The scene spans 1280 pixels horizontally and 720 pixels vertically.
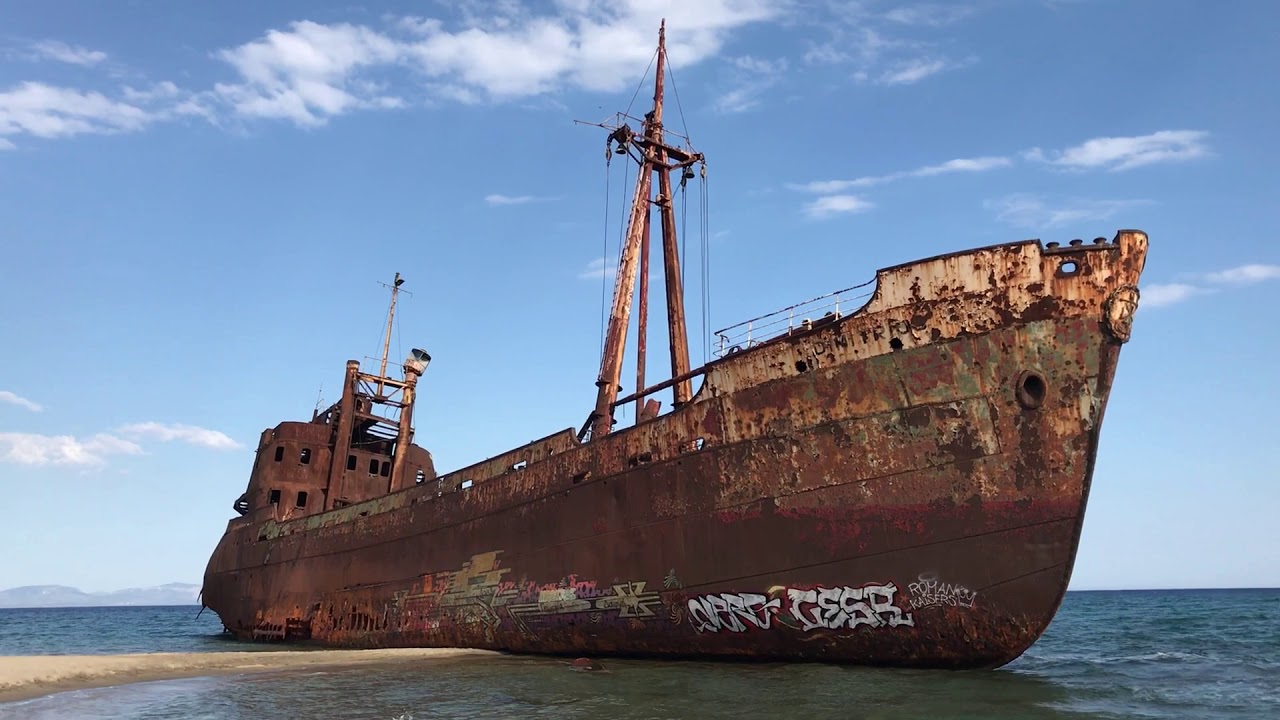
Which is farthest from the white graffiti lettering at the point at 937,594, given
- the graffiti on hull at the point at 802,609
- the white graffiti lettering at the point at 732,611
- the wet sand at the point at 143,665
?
the wet sand at the point at 143,665

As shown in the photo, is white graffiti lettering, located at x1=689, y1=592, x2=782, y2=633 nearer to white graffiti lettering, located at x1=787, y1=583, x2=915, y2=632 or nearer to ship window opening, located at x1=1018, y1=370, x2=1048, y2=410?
white graffiti lettering, located at x1=787, y1=583, x2=915, y2=632

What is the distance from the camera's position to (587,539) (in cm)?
1515

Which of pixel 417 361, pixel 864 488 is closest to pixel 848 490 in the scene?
pixel 864 488

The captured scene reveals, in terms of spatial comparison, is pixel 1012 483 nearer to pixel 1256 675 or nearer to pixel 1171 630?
pixel 1256 675

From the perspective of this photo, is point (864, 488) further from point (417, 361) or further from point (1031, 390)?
point (417, 361)

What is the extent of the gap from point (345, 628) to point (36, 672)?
957 centimetres

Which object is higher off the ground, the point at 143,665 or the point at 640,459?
the point at 640,459

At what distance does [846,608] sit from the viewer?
11.8 meters

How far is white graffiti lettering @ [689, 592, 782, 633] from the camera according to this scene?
12.5 meters

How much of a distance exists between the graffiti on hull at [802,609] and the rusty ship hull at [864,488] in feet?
0.08

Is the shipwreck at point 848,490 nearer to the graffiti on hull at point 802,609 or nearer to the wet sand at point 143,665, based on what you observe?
the graffiti on hull at point 802,609

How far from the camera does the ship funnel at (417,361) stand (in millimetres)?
28969

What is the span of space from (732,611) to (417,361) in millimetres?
19348

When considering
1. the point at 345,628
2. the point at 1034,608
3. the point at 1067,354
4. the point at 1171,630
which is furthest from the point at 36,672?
the point at 1171,630
